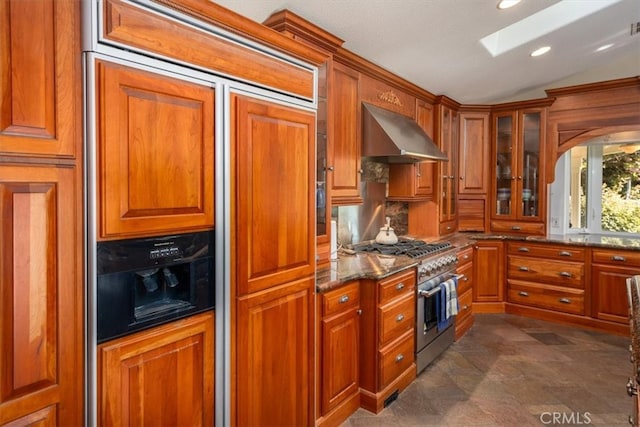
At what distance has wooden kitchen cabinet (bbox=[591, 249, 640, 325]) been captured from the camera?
3740 mm

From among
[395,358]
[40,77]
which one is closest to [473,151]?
[395,358]

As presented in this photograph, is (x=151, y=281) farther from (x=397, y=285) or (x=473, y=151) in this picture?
(x=473, y=151)

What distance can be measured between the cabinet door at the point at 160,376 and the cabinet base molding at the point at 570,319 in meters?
3.77

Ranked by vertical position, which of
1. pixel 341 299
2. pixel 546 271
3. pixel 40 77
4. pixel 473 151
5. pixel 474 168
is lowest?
pixel 546 271

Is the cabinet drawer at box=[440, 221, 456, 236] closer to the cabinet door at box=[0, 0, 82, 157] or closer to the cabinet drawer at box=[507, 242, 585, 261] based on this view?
the cabinet drawer at box=[507, 242, 585, 261]

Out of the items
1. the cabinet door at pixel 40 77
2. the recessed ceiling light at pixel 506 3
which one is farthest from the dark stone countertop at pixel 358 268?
the recessed ceiling light at pixel 506 3

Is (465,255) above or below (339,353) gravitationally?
above

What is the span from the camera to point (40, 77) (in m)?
1.10

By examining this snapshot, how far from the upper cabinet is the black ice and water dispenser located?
4.10 metres

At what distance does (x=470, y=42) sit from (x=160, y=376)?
3.08 m

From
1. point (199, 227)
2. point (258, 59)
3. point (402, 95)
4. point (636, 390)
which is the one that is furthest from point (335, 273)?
point (402, 95)

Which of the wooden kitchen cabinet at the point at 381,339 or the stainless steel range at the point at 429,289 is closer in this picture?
the wooden kitchen cabinet at the point at 381,339

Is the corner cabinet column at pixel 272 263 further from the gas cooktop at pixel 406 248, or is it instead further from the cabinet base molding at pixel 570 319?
the cabinet base molding at pixel 570 319

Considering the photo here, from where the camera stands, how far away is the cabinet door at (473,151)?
15.1ft
